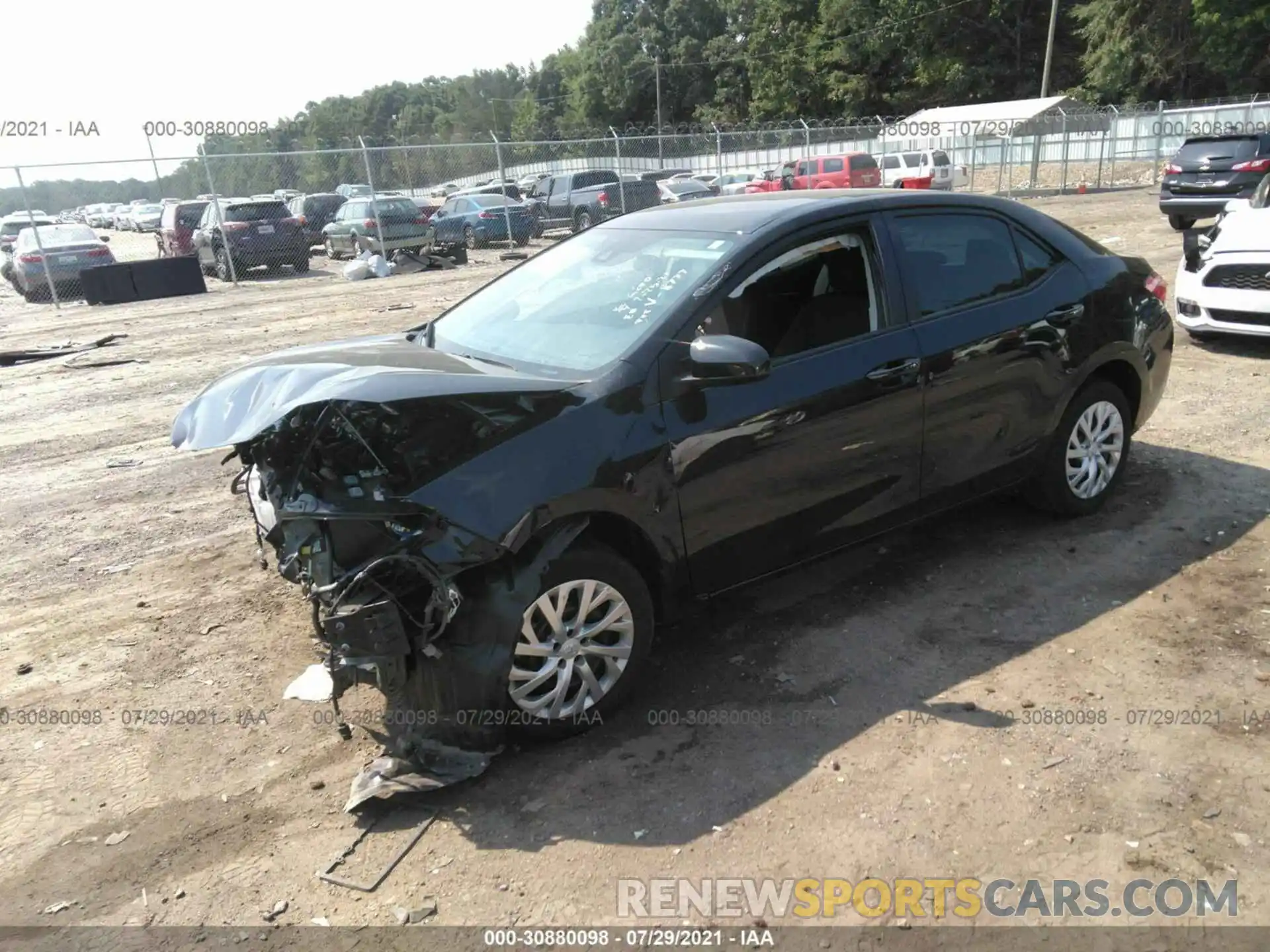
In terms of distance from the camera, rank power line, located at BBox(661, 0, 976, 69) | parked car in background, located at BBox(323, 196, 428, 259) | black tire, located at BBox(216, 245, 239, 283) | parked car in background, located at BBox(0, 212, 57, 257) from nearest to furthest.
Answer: black tire, located at BBox(216, 245, 239, 283), parked car in background, located at BBox(323, 196, 428, 259), parked car in background, located at BBox(0, 212, 57, 257), power line, located at BBox(661, 0, 976, 69)

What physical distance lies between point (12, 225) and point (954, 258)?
38.1 metres

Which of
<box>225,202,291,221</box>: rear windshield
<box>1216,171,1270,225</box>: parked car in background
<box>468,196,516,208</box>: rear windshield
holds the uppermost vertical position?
<box>225,202,291,221</box>: rear windshield

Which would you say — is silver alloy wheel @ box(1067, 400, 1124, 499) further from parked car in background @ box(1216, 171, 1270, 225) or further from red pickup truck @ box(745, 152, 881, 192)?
red pickup truck @ box(745, 152, 881, 192)

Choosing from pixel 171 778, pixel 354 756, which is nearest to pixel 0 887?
pixel 171 778

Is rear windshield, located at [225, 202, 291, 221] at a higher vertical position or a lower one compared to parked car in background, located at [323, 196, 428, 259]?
higher

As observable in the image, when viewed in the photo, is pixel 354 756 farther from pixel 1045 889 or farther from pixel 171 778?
pixel 1045 889

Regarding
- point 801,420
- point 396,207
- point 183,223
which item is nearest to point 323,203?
point 183,223

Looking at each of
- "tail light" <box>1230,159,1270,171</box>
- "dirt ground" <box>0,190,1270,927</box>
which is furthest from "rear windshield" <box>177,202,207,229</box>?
"tail light" <box>1230,159,1270,171</box>

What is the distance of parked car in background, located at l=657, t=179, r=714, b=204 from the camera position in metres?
25.0

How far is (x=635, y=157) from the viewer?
2650cm

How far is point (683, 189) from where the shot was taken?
2584 cm

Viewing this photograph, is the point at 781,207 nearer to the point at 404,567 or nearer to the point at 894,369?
the point at 894,369

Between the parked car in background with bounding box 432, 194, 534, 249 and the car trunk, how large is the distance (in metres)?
13.8

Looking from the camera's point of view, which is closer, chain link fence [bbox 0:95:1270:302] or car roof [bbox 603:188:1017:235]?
car roof [bbox 603:188:1017:235]
